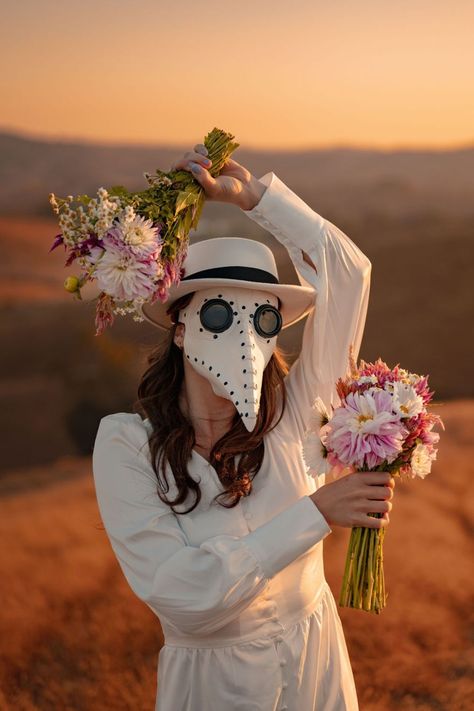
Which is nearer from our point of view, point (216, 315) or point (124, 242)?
point (124, 242)

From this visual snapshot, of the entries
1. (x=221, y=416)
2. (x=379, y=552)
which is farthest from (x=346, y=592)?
(x=221, y=416)

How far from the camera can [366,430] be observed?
2537mm

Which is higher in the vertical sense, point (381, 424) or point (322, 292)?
point (322, 292)

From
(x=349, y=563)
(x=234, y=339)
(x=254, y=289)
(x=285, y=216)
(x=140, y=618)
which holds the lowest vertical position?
(x=140, y=618)

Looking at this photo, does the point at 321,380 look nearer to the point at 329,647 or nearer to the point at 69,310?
the point at 329,647

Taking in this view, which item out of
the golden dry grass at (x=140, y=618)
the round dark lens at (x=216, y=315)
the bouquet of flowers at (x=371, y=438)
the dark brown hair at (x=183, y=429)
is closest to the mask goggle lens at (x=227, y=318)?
the round dark lens at (x=216, y=315)

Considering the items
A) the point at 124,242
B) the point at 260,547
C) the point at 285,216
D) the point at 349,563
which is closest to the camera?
the point at 124,242

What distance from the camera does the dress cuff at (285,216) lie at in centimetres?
301

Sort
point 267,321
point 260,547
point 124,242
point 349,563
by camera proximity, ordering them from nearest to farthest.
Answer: point 124,242 → point 260,547 → point 349,563 → point 267,321

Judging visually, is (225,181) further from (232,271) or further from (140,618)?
(140,618)

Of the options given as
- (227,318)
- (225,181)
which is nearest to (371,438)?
(227,318)

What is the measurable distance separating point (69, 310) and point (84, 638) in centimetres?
871

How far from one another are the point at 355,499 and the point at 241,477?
369 millimetres

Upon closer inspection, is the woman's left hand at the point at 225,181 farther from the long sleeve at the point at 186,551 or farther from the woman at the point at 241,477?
the long sleeve at the point at 186,551
